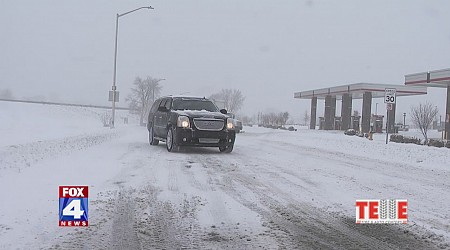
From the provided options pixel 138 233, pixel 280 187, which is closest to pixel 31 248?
pixel 138 233

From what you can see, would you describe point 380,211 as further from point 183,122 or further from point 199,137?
point 183,122

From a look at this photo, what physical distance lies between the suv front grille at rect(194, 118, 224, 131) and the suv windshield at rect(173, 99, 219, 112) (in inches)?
55.8

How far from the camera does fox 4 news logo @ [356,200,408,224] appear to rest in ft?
14.2

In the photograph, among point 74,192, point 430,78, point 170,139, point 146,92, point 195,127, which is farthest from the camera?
point 146,92

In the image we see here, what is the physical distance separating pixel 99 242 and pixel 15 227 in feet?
3.37

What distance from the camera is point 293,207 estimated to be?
582 centimetres

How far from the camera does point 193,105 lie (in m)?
13.6

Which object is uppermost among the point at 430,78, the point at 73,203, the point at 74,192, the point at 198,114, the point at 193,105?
the point at 430,78

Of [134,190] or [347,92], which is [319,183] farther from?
[347,92]

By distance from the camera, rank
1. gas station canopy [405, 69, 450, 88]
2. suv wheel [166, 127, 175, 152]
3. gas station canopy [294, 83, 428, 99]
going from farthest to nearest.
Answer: gas station canopy [294, 83, 428, 99], gas station canopy [405, 69, 450, 88], suv wheel [166, 127, 175, 152]

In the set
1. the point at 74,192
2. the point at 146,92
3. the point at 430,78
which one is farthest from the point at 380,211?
the point at 146,92

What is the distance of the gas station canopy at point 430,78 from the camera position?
29844 millimetres

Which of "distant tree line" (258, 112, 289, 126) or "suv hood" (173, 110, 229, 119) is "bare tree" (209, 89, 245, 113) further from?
"suv hood" (173, 110, 229, 119)

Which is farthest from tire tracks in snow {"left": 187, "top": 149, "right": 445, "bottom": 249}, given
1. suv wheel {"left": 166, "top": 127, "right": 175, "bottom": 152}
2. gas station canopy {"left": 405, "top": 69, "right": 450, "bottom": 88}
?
gas station canopy {"left": 405, "top": 69, "right": 450, "bottom": 88}
